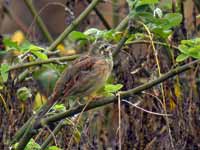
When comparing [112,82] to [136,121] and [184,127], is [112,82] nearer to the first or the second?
[136,121]

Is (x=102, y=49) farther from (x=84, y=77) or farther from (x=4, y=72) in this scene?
(x=4, y=72)

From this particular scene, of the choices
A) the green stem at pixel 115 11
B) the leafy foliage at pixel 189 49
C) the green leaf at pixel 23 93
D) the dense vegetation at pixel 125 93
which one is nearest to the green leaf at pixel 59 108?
the dense vegetation at pixel 125 93

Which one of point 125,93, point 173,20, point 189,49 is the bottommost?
point 125,93

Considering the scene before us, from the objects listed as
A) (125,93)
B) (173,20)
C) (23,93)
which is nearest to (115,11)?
(23,93)

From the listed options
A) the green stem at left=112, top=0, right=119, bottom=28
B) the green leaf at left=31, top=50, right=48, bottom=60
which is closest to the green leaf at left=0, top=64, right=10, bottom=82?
the green leaf at left=31, top=50, right=48, bottom=60

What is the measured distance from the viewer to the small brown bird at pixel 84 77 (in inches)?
148

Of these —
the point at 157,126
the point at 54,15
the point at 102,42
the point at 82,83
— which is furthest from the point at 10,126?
the point at 54,15

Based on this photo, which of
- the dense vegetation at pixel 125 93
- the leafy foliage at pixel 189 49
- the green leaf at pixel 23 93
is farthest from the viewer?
the green leaf at pixel 23 93

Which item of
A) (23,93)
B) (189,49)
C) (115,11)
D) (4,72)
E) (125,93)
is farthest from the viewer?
(115,11)

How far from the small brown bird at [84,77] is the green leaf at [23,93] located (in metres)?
0.52

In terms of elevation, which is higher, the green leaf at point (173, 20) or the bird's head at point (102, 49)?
the green leaf at point (173, 20)

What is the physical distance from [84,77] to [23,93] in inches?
24.6

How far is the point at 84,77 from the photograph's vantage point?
152 inches

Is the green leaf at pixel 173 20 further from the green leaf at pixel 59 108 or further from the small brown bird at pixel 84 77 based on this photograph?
the green leaf at pixel 59 108
